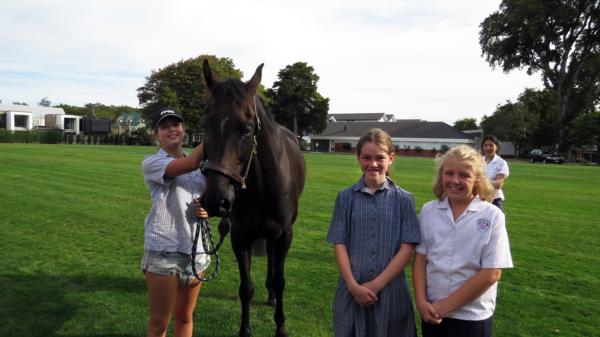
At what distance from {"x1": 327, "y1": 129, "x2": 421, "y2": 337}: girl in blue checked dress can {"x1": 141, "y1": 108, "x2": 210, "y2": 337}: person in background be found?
40.7 inches

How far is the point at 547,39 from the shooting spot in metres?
46.8

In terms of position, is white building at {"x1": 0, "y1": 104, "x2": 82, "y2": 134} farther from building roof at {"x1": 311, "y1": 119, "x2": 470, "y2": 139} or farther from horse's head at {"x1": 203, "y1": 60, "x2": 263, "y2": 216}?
horse's head at {"x1": 203, "y1": 60, "x2": 263, "y2": 216}

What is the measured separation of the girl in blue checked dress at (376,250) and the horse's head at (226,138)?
76cm

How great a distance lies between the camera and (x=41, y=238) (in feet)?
24.1

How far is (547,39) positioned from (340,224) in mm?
54551

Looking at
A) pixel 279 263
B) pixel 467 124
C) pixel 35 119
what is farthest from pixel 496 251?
pixel 35 119

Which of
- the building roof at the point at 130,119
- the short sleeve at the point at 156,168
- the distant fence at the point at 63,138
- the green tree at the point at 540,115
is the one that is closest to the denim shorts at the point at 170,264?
the short sleeve at the point at 156,168

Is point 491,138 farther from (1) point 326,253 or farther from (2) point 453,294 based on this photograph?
(2) point 453,294

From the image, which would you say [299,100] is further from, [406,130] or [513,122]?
[513,122]

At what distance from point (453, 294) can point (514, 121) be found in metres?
61.1

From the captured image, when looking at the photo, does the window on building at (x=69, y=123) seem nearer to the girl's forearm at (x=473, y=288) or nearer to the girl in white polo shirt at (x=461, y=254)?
the girl in white polo shirt at (x=461, y=254)

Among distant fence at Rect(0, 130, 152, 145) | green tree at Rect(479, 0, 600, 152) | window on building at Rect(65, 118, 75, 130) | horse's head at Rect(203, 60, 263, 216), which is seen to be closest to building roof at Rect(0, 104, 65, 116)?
window on building at Rect(65, 118, 75, 130)

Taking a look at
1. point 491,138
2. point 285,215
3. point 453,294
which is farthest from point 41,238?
point 491,138

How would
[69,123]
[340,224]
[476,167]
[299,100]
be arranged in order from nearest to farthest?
[476,167], [340,224], [299,100], [69,123]
